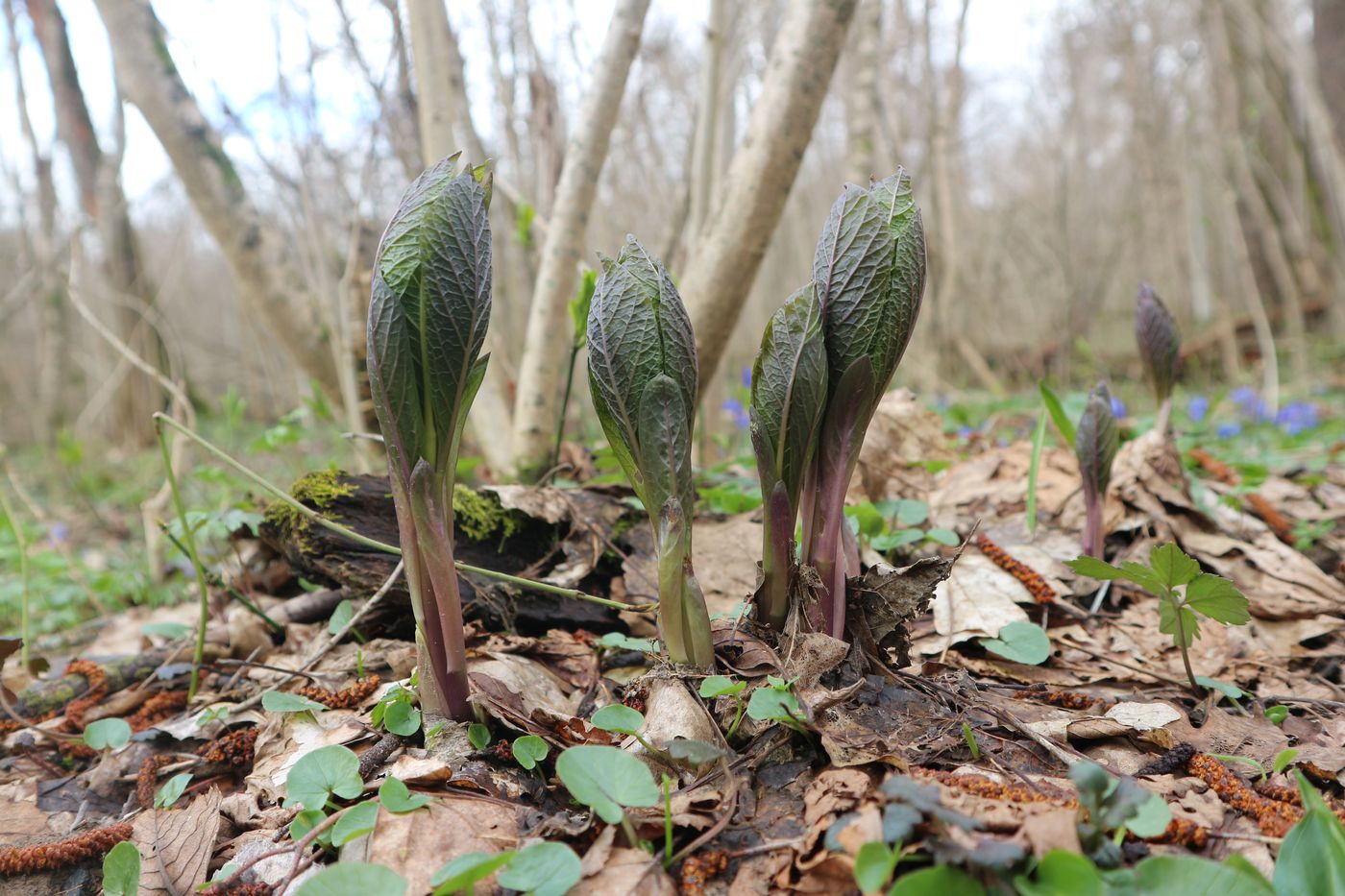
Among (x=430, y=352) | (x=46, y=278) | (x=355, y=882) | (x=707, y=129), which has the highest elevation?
(x=46, y=278)

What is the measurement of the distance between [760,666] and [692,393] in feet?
1.39

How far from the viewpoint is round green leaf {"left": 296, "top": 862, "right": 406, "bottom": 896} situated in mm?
811

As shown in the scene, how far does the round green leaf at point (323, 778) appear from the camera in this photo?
3.27 ft

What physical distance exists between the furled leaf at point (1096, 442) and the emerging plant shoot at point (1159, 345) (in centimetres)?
57

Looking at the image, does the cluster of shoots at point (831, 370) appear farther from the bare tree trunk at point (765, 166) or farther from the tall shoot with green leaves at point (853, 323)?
the bare tree trunk at point (765, 166)

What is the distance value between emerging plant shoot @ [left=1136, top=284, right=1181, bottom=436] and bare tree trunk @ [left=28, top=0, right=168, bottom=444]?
7.81 meters

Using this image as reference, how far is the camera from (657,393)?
1079 millimetres

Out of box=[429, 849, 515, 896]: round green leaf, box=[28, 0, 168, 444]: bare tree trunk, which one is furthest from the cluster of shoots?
box=[28, 0, 168, 444]: bare tree trunk

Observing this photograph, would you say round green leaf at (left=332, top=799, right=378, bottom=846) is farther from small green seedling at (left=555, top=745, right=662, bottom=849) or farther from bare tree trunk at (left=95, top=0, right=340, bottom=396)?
bare tree trunk at (left=95, top=0, right=340, bottom=396)

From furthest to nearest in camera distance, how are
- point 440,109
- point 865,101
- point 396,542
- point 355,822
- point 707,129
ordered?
point 865,101
point 707,129
point 440,109
point 396,542
point 355,822

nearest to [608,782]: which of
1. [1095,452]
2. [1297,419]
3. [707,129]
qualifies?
[1095,452]

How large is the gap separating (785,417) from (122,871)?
3.41 ft

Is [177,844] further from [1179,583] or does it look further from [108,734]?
[1179,583]

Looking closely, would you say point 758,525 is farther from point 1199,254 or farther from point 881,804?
point 1199,254
